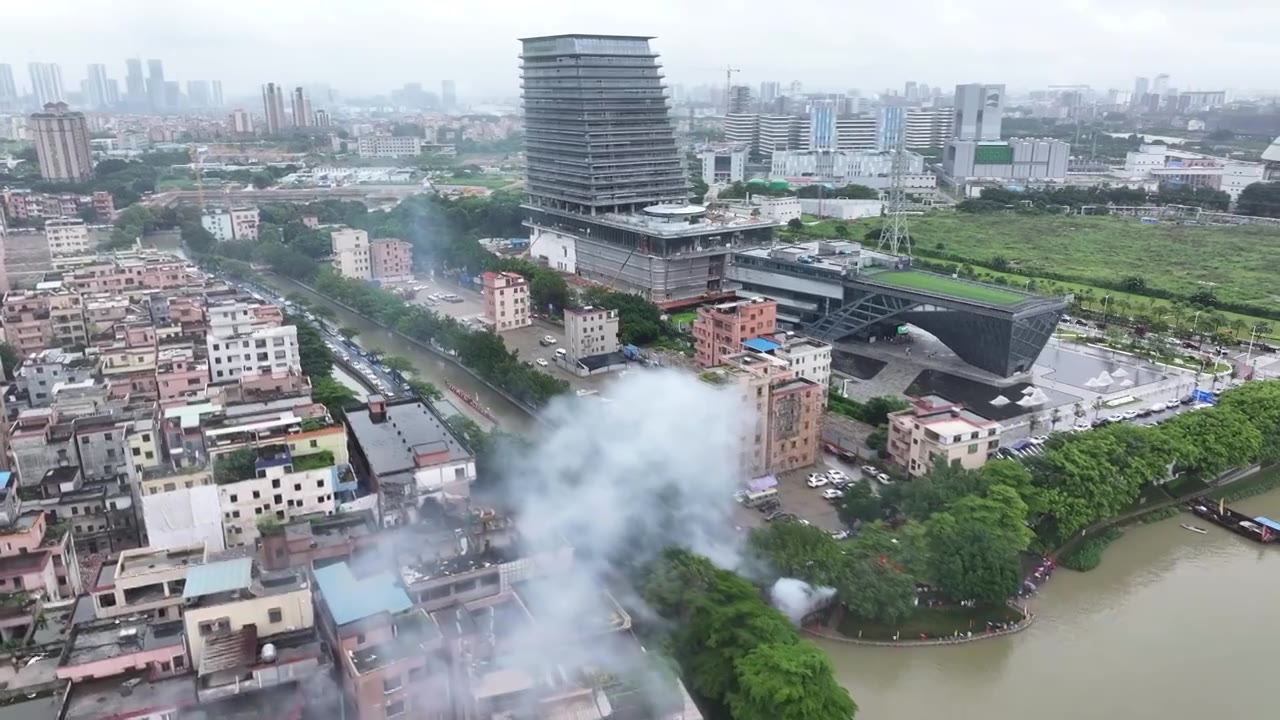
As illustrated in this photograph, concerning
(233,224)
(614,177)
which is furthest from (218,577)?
(233,224)

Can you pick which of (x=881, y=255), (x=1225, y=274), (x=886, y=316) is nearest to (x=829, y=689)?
(x=886, y=316)

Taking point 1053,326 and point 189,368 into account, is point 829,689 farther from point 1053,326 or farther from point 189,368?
point 1053,326

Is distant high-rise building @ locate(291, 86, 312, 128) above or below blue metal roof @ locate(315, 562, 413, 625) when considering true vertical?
above

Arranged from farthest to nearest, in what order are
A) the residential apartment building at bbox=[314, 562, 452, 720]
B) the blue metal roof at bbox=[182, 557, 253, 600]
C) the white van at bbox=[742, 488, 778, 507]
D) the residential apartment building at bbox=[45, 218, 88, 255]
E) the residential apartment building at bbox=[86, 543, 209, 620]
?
the residential apartment building at bbox=[45, 218, 88, 255], the white van at bbox=[742, 488, 778, 507], the residential apartment building at bbox=[86, 543, 209, 620], the blue metal roof at bbox=[182, 557, 253, 600], the residential apartment building at bbox=[314, 562, 452, 720]

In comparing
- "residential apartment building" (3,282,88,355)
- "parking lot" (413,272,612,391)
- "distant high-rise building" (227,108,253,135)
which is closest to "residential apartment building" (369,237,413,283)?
"parking lot" (413,272,612,391)

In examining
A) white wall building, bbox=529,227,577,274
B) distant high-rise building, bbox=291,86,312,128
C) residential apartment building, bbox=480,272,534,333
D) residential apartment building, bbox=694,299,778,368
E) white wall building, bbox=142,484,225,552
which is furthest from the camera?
distant high-rise building, bbox=291,86,312,128

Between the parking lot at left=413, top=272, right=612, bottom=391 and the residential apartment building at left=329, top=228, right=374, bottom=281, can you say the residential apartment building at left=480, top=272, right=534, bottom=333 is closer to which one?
the parking lot at left=413, top=272, right=612, bottom=391

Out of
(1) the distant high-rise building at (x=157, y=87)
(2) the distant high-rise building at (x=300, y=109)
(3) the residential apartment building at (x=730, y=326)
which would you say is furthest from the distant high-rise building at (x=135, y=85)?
(3) the residential apartment building at (x=730, y=326)

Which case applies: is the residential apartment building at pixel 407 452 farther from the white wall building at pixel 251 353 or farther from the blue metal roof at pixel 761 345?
the blue metal roof at pixel 761 345
